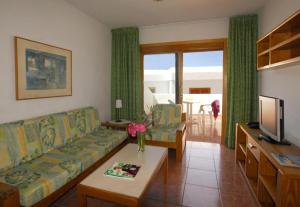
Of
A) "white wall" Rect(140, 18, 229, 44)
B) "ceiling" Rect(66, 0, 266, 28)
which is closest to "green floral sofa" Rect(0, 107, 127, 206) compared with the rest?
"ceiling" Rect(66, 0, 266, 28)

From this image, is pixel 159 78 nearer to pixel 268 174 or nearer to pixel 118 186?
pixel 268 174

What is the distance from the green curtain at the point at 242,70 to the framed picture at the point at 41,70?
3039mm

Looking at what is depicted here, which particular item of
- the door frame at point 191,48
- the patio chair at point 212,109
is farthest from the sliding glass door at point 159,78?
the patio chair at point 212,109

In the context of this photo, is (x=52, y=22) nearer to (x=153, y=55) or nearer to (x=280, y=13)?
(x=153, y=55)

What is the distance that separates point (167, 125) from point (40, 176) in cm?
262

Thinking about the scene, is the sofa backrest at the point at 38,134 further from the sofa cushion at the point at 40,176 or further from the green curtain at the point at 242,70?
the green curtain at the point at 242,70

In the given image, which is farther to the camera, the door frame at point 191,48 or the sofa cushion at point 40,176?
the door frame at point 191,48

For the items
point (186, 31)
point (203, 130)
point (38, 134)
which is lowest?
point (203, 130)

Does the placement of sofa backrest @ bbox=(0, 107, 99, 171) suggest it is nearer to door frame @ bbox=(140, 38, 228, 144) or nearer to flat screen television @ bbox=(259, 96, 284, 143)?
door frame @ bbox=(140, 38, 228, 144)

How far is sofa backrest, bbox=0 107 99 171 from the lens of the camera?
6.60 feet

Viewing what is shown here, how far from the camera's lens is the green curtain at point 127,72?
4.39 meters

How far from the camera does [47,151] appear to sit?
2461 mm

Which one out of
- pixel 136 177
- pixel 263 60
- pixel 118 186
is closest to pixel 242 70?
pixel 263 60

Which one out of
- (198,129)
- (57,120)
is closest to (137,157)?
(57,120)
